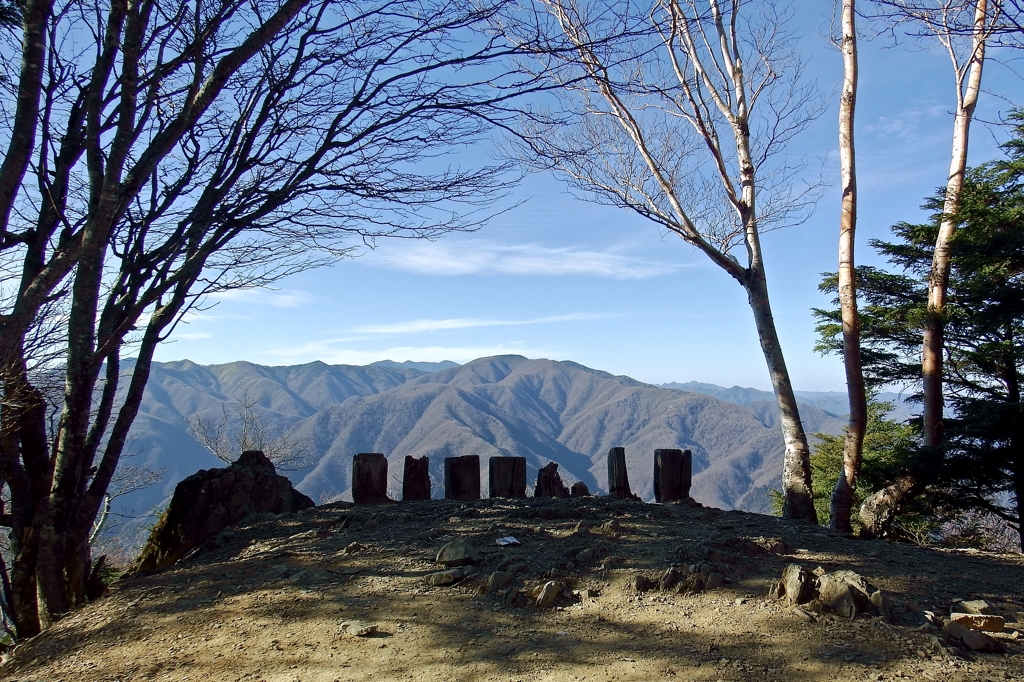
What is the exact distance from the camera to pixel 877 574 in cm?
377

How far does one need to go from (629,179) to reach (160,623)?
7.28 m

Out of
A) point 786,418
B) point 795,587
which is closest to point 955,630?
point 795,587

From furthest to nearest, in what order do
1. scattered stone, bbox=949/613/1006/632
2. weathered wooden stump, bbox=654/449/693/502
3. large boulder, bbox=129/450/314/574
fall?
weathered wooden stump, bbox=654/449/693/502 < large boulder, bbox=129/450/314/574 < scattered stone, bbox=949/613/1006/632

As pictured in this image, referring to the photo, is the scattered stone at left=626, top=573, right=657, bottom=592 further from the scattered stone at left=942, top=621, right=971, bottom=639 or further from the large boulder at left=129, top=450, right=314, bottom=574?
the large boulder at left=129, top=450, right=314, bottom=574

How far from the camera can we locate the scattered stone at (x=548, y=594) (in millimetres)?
3318

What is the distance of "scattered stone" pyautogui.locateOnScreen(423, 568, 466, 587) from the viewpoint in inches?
143

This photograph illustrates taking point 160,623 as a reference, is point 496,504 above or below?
above

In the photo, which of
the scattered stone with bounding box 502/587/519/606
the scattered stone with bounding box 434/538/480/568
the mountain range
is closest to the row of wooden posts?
the scattered stone with bounding box 434/538/480/568

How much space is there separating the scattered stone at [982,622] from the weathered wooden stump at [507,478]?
3.80 m

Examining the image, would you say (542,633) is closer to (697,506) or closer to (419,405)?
(697,506)

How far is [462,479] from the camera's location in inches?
247

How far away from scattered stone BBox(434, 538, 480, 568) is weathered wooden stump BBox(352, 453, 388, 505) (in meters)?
2.24

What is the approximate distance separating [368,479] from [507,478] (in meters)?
1.29

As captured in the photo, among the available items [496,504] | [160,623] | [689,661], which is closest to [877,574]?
[689,661]
